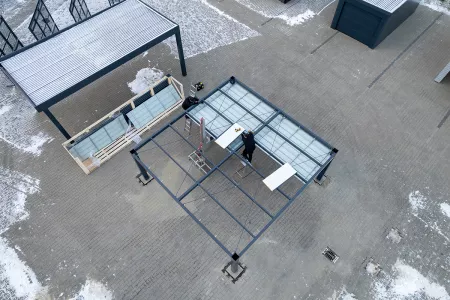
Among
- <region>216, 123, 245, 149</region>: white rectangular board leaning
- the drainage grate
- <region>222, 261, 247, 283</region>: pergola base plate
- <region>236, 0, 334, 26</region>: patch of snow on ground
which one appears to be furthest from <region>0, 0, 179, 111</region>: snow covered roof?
the drainage grate

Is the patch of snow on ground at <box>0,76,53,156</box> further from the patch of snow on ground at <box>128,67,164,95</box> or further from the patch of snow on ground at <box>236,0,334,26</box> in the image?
the patch of snow on ground at <box>236,0,334,26</box>

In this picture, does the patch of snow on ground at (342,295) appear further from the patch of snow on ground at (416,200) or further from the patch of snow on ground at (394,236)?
the patch of snow on ground at (416,200)

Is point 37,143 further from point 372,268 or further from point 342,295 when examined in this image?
point 372,268

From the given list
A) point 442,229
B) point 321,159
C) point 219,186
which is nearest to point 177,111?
point 219,186

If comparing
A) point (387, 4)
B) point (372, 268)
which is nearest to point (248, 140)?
point (372, 268)

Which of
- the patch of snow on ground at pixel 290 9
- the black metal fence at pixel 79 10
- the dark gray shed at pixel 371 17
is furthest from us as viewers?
the patch of snow on ground at pixel 290 9

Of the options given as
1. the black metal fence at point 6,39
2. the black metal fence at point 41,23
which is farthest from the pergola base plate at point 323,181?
the black metal fence at point 6,39

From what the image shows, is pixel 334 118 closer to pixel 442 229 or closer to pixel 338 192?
pixel 338 192
